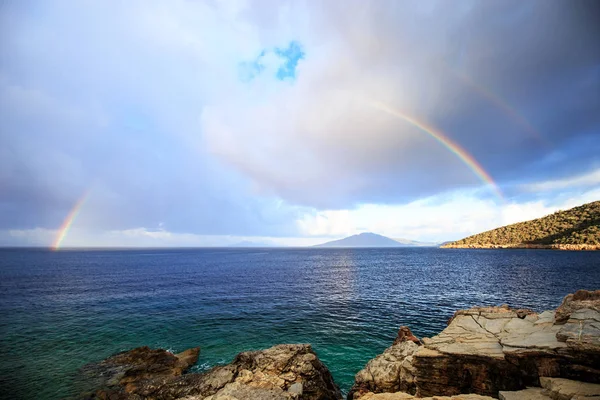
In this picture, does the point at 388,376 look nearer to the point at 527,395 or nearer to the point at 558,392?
the point at 527,395

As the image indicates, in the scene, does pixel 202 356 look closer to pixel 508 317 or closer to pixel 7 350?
pixel 7 350

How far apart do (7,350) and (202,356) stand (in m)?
22.5

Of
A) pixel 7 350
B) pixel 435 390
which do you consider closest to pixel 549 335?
pixel 435 390

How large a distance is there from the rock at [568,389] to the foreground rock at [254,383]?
11.6 meters

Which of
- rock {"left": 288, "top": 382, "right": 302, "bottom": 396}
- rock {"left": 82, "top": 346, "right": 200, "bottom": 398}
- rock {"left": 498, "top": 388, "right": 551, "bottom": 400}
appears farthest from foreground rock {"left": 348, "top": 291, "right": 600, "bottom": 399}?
rock {"left": 82, "top": 346, "right": 200, "bottom": 398}

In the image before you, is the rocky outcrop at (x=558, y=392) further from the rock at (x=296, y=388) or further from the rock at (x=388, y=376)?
the rock at (x=296, y=388)

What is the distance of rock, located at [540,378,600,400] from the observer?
447 inches

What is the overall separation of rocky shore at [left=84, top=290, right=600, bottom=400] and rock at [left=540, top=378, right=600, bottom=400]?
3cm

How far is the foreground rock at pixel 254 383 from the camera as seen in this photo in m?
15.9

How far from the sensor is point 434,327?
3512cm

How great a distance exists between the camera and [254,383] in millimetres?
16766

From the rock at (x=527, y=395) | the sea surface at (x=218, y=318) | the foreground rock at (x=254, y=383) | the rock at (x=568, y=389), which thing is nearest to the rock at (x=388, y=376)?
the foreground rock at (x=254, y=383)

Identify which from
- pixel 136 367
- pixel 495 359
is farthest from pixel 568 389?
pixel 136 367

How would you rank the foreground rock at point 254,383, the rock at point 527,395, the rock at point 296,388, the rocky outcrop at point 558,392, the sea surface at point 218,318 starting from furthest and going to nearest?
1. the sea surface at point 218,318
2. the foreground rock at point 254,383
3. the rock at point 296,388
4. the rock at point 527,395
5. the rocky outcrop at point 558,392
